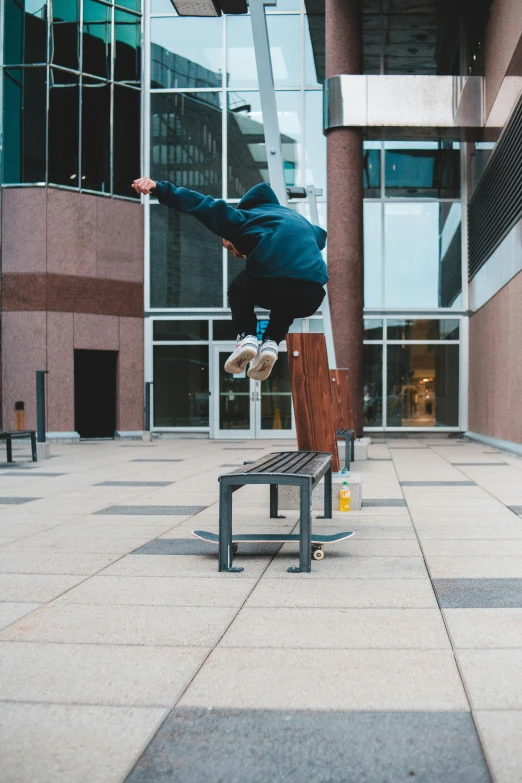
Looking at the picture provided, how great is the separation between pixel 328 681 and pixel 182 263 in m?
21.7

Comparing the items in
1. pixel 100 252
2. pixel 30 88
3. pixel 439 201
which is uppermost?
pixel 30 88

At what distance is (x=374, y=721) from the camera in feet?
9.44

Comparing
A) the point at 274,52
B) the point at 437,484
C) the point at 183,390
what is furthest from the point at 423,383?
Answer: the point at 437,484

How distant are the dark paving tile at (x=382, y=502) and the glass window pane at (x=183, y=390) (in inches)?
604

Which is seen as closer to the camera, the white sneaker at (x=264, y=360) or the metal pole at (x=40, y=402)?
the white sneaker at (x=264, y=360)

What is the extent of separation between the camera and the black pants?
18.8ft

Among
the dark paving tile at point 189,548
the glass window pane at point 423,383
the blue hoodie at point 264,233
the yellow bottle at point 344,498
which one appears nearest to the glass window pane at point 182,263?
the glass window pane at point 423,383

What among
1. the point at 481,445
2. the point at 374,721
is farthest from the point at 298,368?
the point at 481,445

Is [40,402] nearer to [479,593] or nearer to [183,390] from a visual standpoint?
[183,390]

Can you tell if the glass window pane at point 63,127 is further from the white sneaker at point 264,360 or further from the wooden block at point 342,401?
the white sneaker at point 264,360

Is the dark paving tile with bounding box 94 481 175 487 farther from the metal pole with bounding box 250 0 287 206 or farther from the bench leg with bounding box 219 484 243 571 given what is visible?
the bench leg with bounding box 219 484 243 571

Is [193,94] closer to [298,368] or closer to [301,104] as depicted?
[301,104]

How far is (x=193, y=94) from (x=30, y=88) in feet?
15.2

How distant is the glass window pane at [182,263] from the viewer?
24.1m
